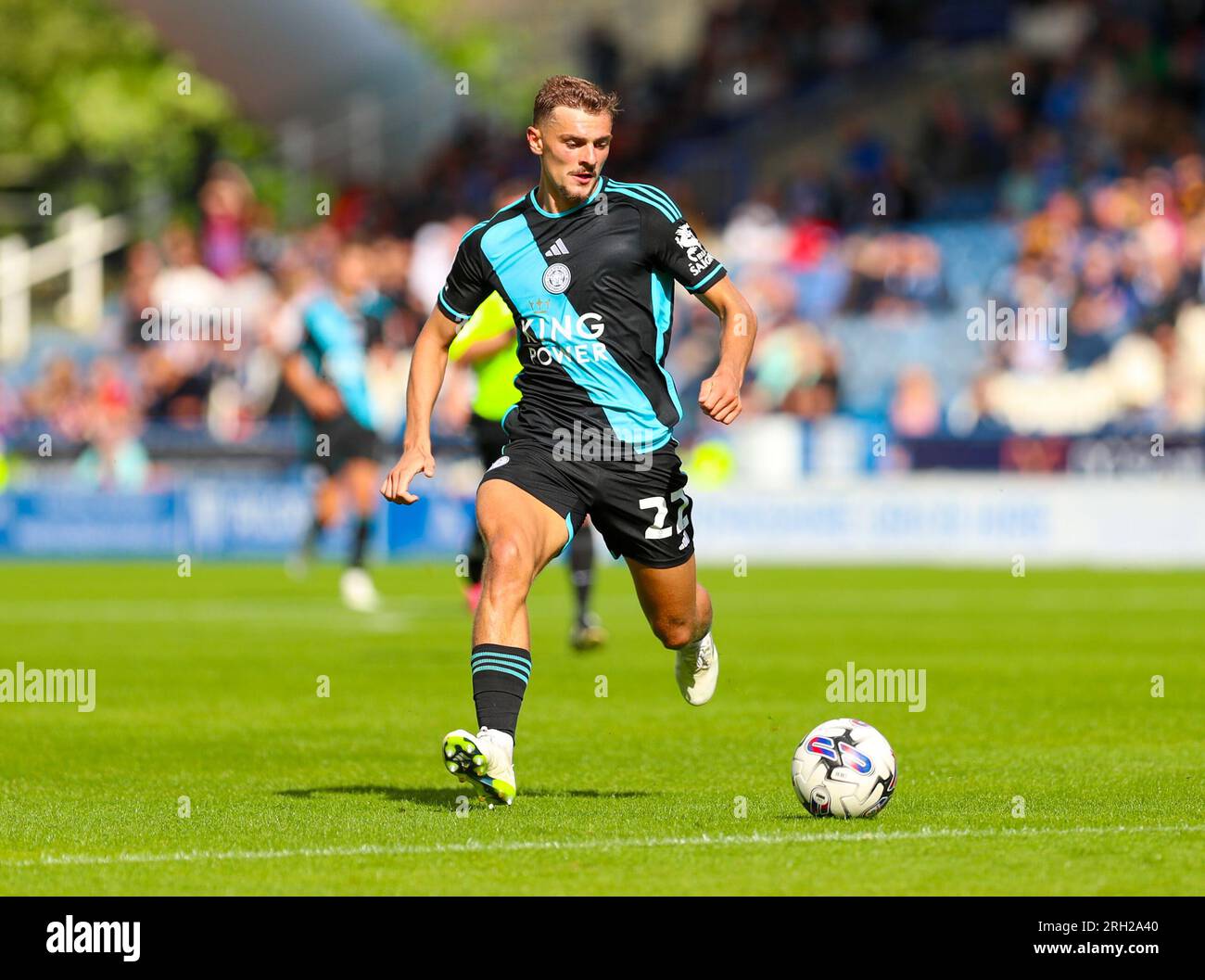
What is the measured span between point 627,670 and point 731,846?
6.90m

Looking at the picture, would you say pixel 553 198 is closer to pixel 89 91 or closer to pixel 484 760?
pixel 484 760

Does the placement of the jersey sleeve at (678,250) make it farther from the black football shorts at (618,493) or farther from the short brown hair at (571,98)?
the black football shorts at (618,493)

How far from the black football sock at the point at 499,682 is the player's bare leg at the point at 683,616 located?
624 mm

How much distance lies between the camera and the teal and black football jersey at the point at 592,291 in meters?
8.20

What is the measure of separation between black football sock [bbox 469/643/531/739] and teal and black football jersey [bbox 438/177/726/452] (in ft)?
2.96

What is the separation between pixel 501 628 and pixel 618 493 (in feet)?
2.42

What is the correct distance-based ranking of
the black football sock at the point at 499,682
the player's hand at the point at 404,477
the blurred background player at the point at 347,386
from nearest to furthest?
the black football sock at the point at 499,682 < the player's hand at the point at 404,477 < the blurred background player at the point at 347,386

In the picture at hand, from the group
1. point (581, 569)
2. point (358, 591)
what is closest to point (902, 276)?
point (358, 591)

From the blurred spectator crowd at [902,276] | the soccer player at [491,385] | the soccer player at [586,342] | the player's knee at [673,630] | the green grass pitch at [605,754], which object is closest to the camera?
the green grass pitch at [605,754]

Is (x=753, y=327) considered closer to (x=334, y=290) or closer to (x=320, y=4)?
(x=334, y=290)

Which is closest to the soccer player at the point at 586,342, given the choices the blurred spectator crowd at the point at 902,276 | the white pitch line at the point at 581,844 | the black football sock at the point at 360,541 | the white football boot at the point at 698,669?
the white football boot at the point at 698,669

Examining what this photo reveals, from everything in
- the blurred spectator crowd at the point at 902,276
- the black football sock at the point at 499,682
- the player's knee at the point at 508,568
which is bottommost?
the black football sock at the point at 499,682

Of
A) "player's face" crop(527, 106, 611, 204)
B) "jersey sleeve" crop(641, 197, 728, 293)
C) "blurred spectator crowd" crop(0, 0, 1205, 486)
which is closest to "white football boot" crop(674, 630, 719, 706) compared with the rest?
"jersey sleeve" crop(641, 197, 728, 293)

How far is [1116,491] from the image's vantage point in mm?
23547
